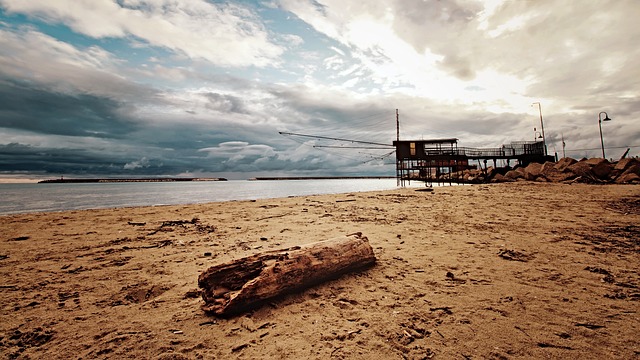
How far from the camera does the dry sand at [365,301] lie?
7.80ft

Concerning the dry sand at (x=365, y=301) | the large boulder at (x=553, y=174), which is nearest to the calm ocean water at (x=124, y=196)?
the dry sand at (x=365, y=301)

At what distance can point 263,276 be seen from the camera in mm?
3082

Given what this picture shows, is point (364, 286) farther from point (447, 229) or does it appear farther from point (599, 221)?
point (599, 221)

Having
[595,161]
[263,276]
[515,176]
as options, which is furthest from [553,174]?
[263,276]

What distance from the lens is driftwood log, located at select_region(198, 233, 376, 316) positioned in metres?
2.99

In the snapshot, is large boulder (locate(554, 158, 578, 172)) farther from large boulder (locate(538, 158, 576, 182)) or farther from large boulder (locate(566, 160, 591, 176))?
large boulder (locate(566, 160, 591, 176))

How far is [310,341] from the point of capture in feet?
8.10

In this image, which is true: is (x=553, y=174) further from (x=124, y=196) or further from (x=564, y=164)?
(x=124, y=196)

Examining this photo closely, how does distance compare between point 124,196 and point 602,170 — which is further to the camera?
point 124,196

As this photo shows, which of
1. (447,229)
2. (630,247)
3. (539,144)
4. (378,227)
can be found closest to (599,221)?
(630,247)

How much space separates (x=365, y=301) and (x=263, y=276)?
1351mm

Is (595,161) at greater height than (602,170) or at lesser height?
greater

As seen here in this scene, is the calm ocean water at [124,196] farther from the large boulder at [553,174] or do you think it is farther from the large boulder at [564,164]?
the large boulder at [564,164]

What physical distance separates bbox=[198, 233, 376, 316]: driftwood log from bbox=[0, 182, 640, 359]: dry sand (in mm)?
156
